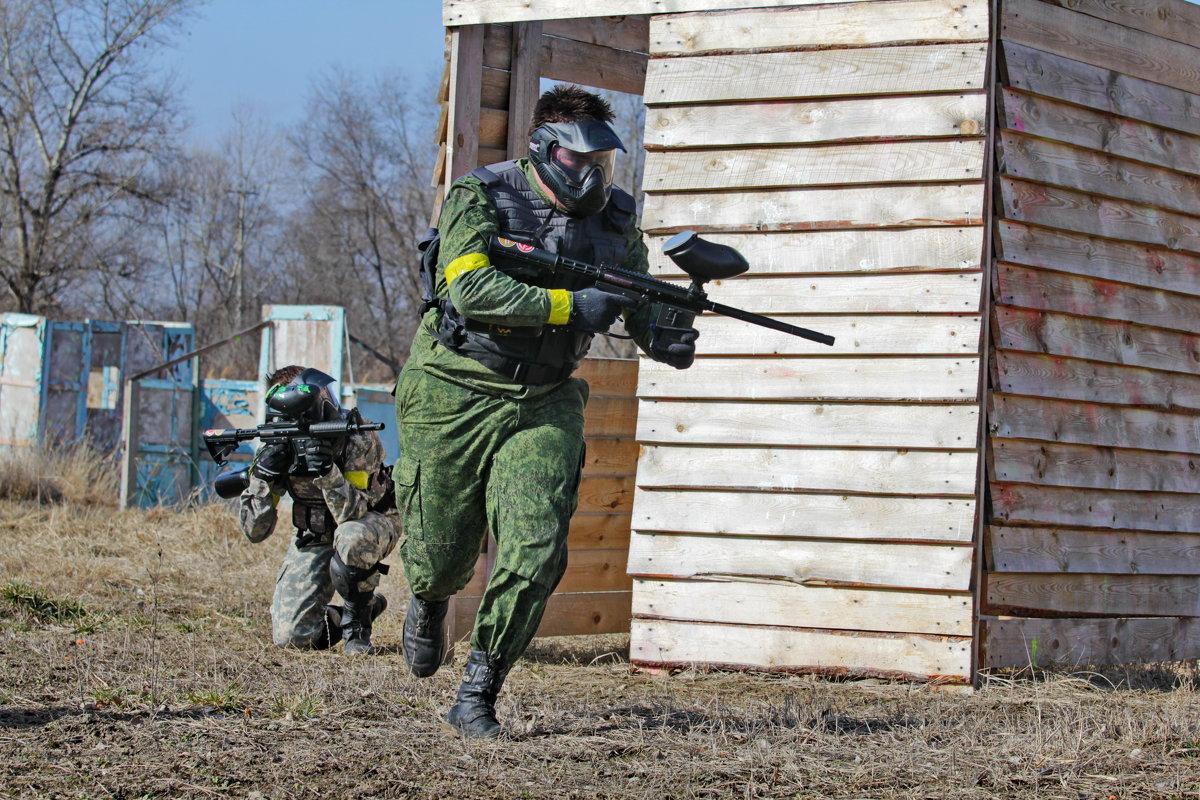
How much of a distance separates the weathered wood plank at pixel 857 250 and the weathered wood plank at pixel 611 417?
3.40 feet

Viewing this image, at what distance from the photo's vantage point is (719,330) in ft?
18.3

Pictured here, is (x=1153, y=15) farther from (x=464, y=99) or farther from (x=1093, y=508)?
(x=464, y=99)

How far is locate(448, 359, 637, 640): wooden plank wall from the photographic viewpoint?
6.39 meters

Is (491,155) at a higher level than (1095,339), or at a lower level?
higher

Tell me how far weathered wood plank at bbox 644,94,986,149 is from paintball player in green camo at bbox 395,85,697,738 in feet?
4.61

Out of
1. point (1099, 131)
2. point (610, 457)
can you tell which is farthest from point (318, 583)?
point (1099, 131)

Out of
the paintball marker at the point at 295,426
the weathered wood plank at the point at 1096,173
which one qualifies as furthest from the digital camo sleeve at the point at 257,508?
the weathered wood plank at the point at 1096,173

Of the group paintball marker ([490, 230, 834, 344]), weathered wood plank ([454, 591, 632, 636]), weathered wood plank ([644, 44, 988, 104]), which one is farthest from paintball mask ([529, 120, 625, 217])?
weathered wood plank ([454, 591, 632, 636])

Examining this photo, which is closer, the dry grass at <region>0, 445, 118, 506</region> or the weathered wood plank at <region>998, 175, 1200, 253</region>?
the weathered wood plank at <region>998, 175, 1200, 253</region>

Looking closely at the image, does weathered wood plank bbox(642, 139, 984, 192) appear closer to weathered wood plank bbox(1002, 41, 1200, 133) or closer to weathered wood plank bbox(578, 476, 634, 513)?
weathered wood plank bbox(1002, 41, 1200, 133)

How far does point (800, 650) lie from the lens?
5.37m

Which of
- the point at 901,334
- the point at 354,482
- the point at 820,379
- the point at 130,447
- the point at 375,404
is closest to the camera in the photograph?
the point at 901,334

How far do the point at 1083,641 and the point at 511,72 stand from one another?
405 cm

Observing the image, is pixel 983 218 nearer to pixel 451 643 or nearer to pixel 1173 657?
pixel 1173 657
